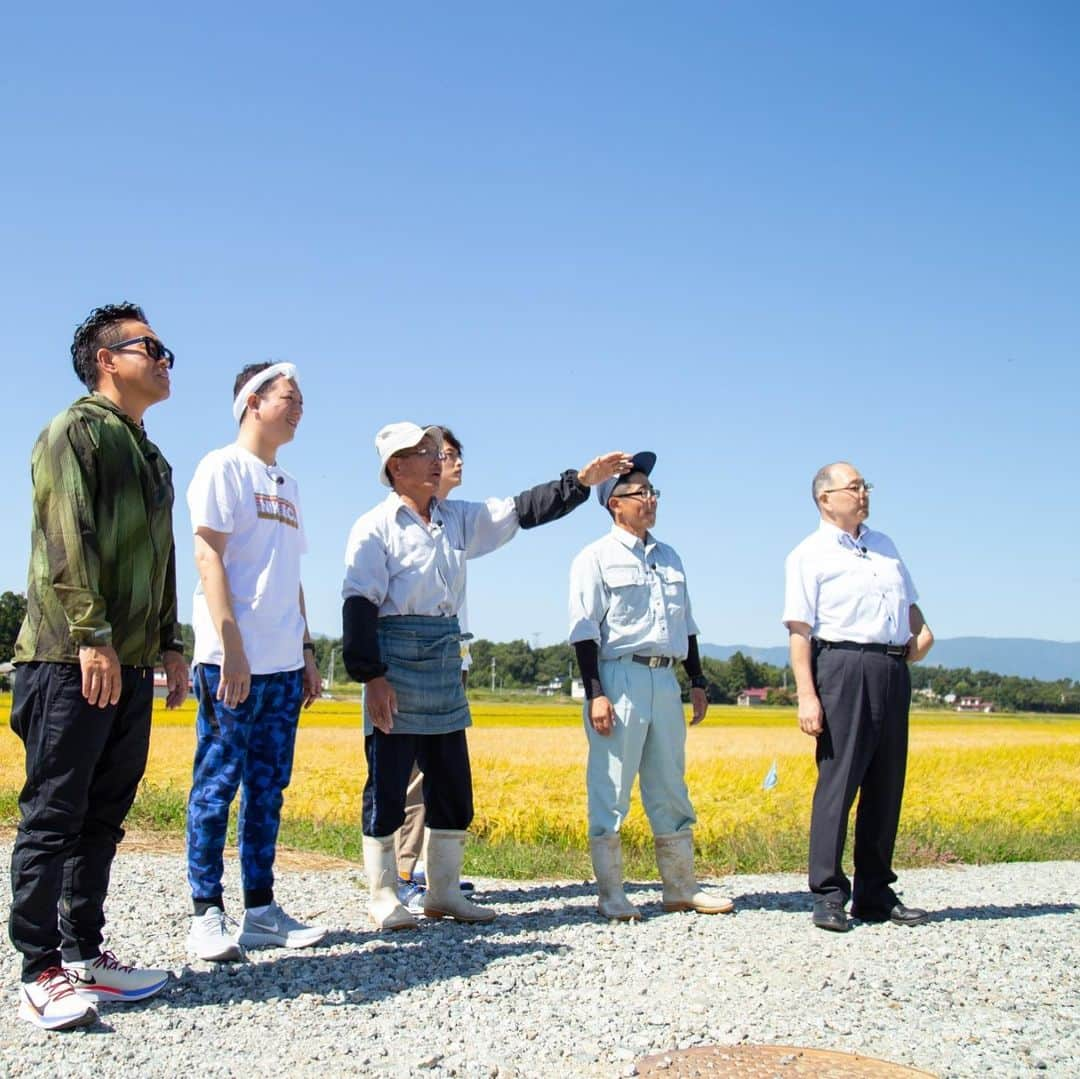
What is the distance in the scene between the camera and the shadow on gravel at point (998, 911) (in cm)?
595

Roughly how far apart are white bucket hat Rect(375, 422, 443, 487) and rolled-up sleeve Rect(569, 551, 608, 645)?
3.56 ft

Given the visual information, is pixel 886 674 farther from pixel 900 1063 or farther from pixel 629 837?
pixel 629 837

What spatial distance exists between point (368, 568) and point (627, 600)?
148cm

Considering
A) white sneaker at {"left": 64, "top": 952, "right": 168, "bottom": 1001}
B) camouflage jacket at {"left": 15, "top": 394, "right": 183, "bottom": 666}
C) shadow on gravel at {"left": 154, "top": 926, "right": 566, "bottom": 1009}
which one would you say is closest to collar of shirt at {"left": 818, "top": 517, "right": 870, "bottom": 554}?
shadow on gravel at {"left": 154, "top": 926, "right": 566, "bottom": 1009}

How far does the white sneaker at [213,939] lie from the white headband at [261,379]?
2.17 meters

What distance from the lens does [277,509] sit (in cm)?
481

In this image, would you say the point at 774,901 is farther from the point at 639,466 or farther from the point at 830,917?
the point at 639,466

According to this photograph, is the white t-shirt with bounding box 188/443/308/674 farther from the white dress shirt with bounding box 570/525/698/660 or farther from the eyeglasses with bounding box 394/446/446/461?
the white dress shirt with bounding box 570/525/698/660

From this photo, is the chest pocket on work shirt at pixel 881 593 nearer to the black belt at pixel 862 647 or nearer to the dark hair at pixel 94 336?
the black belt at pixel 862 647

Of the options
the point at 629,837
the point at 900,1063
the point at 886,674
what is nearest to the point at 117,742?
the point at 900,1063

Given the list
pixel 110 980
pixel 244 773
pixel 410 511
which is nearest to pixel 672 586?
pixel 410 511

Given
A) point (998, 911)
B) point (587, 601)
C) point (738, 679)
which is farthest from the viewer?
point (738, 679)

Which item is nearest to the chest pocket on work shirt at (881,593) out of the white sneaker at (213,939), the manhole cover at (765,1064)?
the manhole cover at (765,1064)

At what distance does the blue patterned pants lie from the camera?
4551 millimetres
